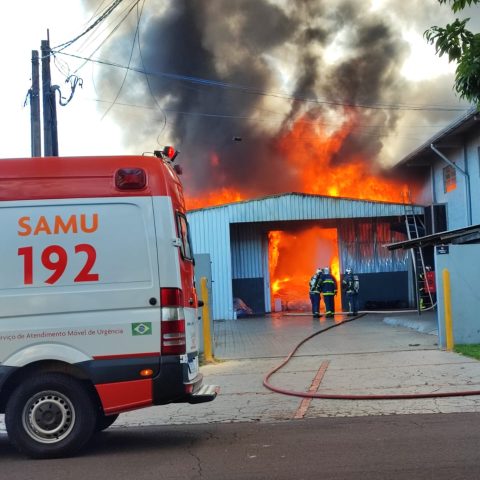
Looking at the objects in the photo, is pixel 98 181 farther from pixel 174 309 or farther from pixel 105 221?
pixel 174 309

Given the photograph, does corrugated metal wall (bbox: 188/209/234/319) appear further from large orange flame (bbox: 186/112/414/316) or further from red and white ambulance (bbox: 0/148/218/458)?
red and white ambulance (bbox: 0/148/218/458)

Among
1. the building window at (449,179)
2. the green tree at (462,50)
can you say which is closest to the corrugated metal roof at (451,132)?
the building window at (449,179)

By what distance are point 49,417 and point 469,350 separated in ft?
23.9

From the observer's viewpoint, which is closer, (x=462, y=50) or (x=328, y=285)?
(x=462, y=50)

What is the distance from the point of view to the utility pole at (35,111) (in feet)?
39.5

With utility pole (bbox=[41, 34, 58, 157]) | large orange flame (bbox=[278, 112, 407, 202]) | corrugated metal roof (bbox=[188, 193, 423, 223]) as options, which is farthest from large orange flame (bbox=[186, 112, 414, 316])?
utility pole (bbox=[41, 34, 58, 157])

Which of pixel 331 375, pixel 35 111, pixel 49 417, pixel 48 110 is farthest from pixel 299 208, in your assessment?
pixel 49 417

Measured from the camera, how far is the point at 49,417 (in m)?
4.95

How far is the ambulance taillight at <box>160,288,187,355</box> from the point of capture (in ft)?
16.4

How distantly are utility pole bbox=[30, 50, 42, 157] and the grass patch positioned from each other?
341 inches

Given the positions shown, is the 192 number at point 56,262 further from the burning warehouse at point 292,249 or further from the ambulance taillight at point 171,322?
the burning warehouse at point 292,249

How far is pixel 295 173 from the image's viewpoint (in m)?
25.9

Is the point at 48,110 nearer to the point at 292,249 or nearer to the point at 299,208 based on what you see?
the point at 299,208

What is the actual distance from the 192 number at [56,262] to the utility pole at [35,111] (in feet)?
24.7
